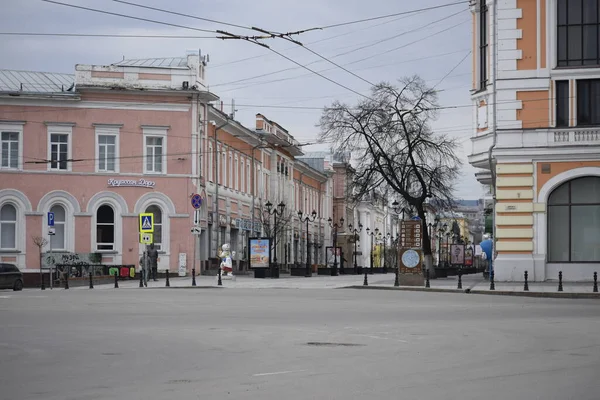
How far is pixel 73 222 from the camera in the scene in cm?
6019

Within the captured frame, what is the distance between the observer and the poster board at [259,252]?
5734cm

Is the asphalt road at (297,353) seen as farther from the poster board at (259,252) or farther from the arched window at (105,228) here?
the arched window at (105,228)

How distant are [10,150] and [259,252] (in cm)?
1593

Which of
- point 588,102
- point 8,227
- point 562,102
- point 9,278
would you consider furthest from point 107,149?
point 588,102

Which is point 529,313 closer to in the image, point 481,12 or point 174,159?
point 481,12

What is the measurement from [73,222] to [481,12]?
27617 millimetres

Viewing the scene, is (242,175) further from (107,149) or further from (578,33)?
(578,33)

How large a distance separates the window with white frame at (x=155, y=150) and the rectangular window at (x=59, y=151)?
184 inches

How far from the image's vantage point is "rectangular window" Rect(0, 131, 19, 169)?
2354 inches

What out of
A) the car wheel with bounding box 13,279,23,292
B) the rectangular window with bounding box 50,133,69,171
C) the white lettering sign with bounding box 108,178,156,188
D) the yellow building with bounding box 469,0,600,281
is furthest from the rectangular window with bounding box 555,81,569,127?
the rectangular window with bounding box 50,133,69,171

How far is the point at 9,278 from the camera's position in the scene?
46375mm

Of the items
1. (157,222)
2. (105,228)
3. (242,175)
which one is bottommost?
(105,228)

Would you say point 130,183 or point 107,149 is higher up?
point 107,149

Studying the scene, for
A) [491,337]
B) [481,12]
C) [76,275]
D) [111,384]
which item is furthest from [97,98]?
[111,384]
